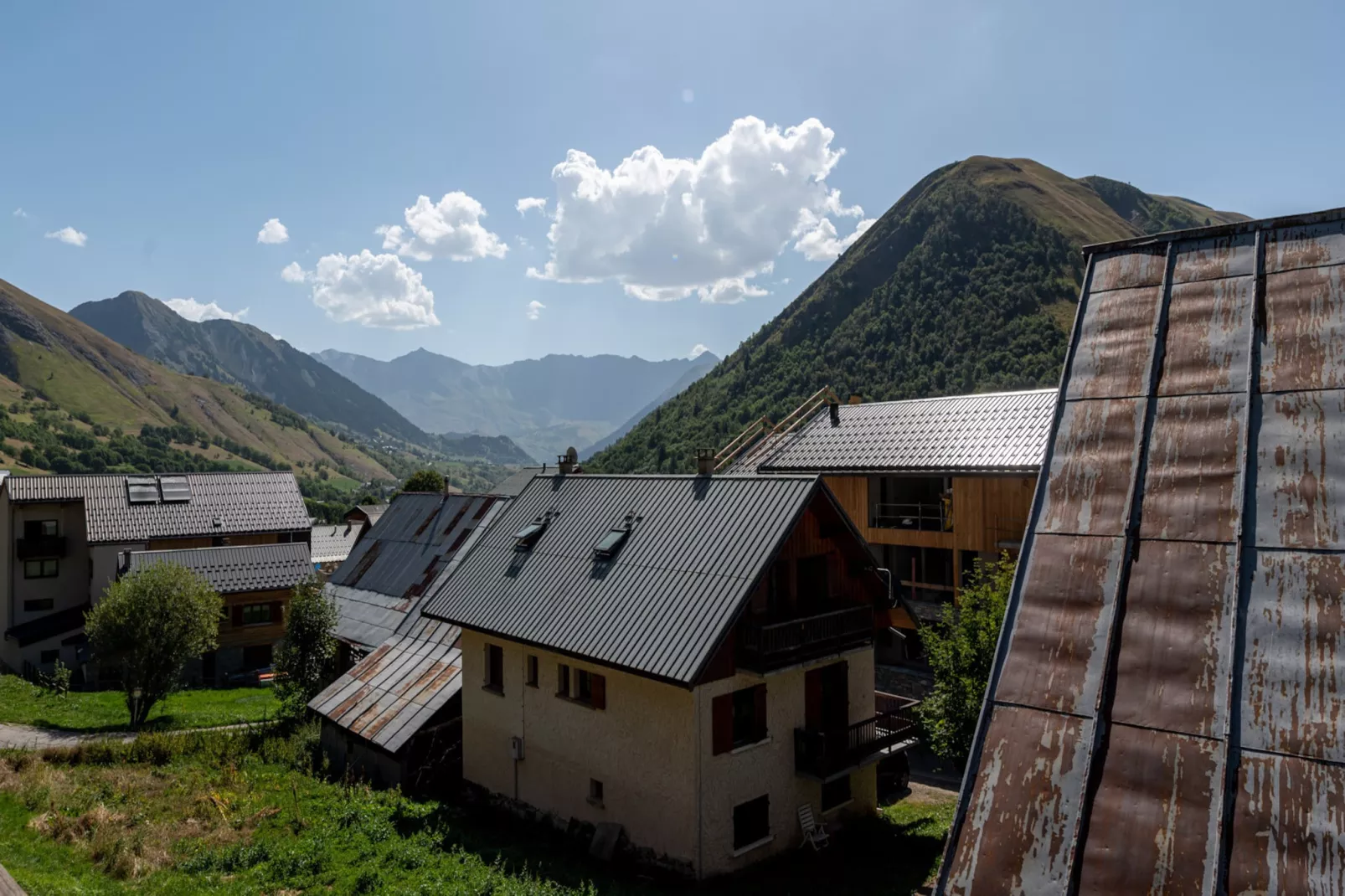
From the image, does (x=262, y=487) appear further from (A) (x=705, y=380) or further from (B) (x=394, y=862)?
(A) (x=705, y=380)

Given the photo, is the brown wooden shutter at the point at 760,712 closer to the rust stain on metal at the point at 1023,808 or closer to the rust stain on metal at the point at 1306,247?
the rust stain on metal at the point at 1023,808

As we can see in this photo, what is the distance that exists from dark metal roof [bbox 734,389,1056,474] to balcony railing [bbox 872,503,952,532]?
82.1 inches

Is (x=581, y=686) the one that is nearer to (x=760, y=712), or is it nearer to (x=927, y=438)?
(x=760, y=712)

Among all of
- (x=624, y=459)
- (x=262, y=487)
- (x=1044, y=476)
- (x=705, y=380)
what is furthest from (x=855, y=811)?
(x=705, y=380)

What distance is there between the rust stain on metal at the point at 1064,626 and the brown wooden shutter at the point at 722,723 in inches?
538

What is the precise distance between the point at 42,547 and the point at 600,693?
53994mm

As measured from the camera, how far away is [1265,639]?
169 inches

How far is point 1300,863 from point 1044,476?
8.62ft

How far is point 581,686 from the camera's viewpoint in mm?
20312

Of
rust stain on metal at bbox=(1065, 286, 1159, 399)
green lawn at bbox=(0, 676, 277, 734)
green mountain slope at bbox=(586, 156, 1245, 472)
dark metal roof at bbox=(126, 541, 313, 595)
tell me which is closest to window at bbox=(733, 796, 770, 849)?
rust stain on metal at bbox=(1065, 286, 1159, 399)

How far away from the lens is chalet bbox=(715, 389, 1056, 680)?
→ 3016 cm

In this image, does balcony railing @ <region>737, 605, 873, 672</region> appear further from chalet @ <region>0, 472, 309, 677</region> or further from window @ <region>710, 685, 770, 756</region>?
chalet @ <region>0, 472, 309, 677</region>

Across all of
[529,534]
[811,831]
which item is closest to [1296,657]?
[811,831]

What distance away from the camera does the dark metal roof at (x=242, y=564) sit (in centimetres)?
4712
